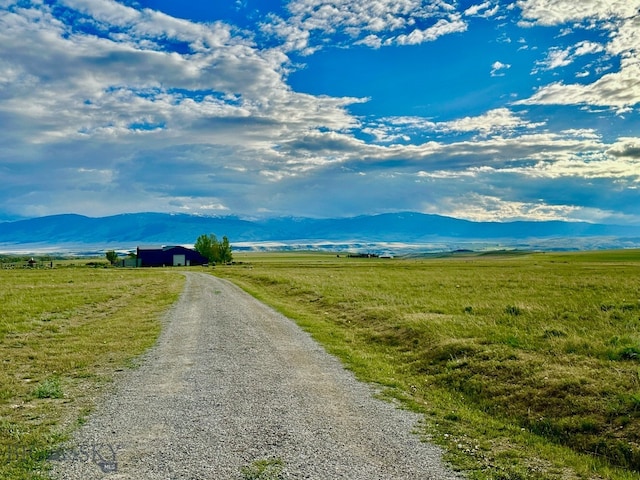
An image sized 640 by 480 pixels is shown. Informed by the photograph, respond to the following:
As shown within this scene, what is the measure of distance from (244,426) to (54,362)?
8944 millimetres

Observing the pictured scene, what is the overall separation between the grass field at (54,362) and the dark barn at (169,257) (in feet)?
405

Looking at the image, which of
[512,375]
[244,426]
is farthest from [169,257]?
[244,426]

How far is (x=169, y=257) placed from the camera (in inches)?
6053

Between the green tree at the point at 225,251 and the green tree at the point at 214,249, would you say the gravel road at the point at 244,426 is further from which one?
the green tree at the point at 225,251

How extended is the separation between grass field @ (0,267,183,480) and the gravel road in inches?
22.4

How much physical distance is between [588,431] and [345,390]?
A: 5.14 metres

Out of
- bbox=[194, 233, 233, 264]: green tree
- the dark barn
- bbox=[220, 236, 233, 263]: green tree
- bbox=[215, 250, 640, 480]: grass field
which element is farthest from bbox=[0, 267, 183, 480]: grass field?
bbox=[220, 236, 233, 263]: green tree

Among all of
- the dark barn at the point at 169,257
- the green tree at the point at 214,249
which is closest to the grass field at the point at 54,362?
the green tree at the point at 214,249

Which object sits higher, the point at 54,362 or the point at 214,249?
the point at 214,249

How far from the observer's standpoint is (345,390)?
11969 millimetres

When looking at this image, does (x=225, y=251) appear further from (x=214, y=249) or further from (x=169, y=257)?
(x=169, y=257)

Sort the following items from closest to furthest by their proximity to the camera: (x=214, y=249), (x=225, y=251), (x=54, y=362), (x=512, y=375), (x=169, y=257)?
1. (x=512, y=375)
2. (x=54, y=362)
3. (x=169, y=257)
4. (x=214, y=249)
5. (x=225, y=251)

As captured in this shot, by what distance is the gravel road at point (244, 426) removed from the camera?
7.43 metres

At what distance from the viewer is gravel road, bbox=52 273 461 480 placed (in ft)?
24.4
